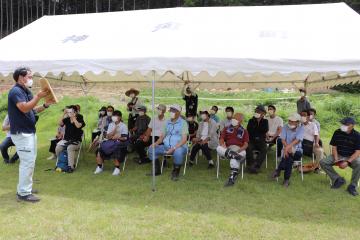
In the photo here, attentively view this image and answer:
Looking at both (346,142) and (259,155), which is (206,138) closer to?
(259,155)

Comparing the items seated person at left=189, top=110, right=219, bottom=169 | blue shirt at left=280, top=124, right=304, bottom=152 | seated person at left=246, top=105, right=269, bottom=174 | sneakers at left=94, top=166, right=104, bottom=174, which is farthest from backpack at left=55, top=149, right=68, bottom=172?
blue shirt at left=280, top=124, right=304, bottom=152

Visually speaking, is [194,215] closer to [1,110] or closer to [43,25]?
[43,25]

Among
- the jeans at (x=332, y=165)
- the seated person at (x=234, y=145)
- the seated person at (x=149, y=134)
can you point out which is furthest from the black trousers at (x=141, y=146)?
the jeans at (x=332, y=165)

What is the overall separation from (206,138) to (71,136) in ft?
8.37

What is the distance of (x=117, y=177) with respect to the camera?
668 cm

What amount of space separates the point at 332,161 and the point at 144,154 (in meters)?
3.52

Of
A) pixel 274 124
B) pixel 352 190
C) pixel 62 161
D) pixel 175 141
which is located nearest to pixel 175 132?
pixel 175 141

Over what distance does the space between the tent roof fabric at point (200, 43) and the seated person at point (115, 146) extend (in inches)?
64.3

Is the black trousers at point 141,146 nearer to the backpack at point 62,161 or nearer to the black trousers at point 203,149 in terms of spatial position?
the black trousers at point 203,149

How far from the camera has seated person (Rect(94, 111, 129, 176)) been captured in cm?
684

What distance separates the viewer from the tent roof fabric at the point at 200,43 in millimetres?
5223

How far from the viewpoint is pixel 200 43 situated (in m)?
5.75

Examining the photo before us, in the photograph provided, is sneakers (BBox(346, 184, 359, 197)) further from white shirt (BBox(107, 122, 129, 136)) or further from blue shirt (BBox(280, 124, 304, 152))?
white shirt (BBox(107, 122, 129, 136))

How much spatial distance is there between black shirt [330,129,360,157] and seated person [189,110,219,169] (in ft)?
7.58
